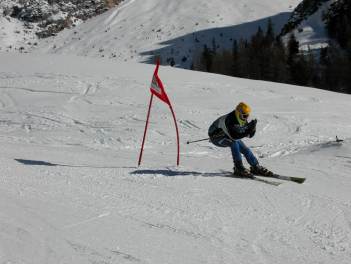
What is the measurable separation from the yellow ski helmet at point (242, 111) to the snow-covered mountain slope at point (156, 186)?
0.95 metres

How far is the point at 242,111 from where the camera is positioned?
7.17m

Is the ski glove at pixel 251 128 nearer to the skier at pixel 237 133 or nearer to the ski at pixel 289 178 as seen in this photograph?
the skier at pixel 237 133

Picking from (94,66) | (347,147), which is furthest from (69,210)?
(94,66)

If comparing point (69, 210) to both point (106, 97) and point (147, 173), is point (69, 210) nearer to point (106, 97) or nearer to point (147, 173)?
point (147, 173)

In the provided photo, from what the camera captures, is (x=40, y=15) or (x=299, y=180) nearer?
(x=299, y=180)

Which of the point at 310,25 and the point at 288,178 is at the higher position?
the point at 310,25

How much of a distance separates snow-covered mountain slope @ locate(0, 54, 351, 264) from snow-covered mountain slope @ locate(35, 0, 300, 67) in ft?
185

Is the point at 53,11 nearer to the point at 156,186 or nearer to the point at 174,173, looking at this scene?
the point at 174,173

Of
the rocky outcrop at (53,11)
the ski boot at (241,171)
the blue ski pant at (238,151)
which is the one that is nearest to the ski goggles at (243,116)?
the blue ski pant at (238,151)

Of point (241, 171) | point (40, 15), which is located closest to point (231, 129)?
point (241, 171)

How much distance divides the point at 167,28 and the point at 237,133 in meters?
74.5

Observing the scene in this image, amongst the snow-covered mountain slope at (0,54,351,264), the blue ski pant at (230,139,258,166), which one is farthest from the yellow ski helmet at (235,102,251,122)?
A: the snow-covered mountain slope at (0,54,351,264)

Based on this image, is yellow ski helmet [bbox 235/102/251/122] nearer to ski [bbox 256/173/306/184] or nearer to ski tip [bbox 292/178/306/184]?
ski [bbox 256/173/306/184]

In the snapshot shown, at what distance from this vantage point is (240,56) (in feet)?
208
